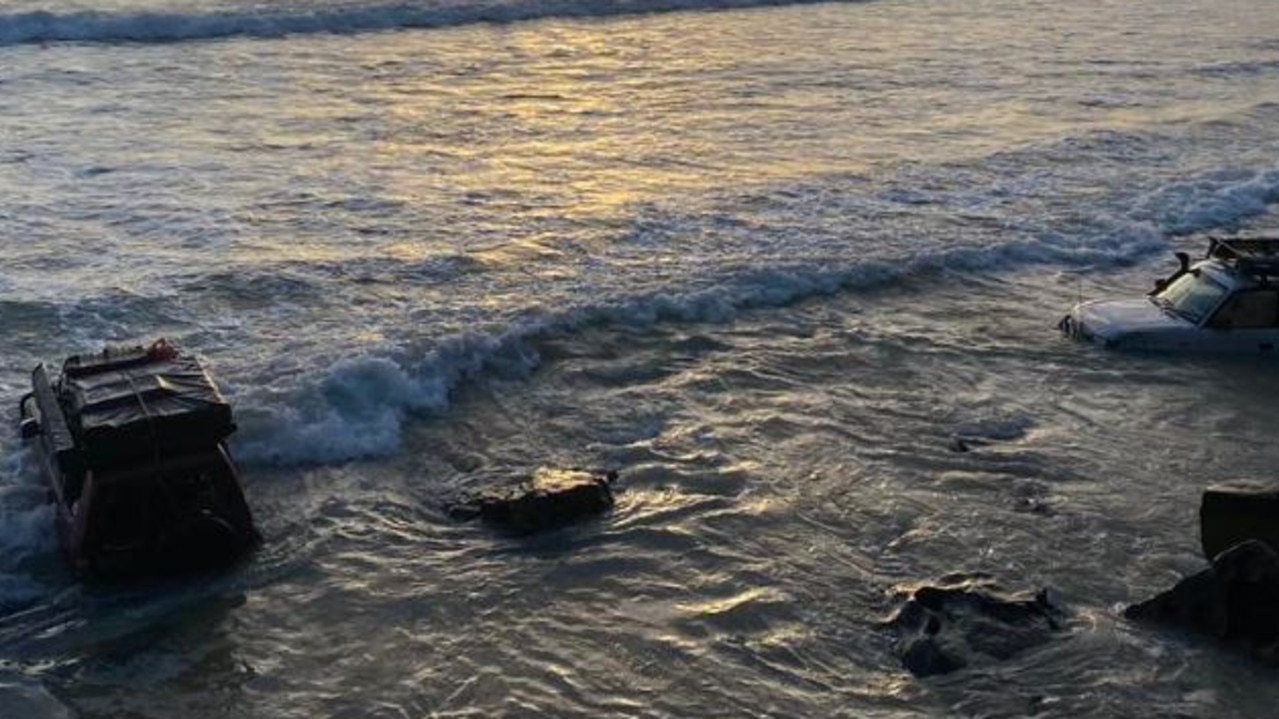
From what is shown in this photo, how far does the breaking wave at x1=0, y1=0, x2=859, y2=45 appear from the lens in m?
42.8

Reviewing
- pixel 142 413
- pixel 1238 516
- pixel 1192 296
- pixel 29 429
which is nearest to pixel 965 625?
pixel 1238 516

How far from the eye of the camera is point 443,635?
435 inches

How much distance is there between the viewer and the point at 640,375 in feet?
54.5

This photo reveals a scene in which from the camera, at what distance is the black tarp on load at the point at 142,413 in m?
11.0

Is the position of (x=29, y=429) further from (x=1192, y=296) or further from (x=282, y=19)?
(x=282, y=19)

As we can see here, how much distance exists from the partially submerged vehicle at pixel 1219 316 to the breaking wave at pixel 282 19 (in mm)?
32685

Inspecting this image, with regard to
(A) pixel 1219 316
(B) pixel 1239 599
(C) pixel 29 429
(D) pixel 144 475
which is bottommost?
(B) pixel 1239 599

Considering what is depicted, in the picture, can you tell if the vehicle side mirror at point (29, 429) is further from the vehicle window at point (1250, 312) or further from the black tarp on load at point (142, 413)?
the vehicle window at point (1250, 312)

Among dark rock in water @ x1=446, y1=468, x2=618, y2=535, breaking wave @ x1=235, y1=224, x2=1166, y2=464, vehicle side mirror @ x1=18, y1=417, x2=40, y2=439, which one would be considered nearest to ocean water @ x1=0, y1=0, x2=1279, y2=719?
breaking wave @ x1=235, y1=224, x2=1166, y2=464

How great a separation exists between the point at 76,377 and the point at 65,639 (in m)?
2.28

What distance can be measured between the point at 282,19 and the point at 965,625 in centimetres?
3975

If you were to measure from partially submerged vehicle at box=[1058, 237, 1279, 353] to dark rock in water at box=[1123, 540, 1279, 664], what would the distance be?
22.1 ft

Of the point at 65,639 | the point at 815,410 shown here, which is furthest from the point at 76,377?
the point at 815,410

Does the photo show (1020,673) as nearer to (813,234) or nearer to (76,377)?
(76,377)
